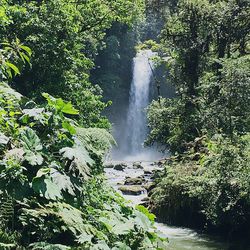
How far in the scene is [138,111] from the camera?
45.4 m

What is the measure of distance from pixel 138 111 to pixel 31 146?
4223cm

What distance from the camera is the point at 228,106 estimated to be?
15023 millimetres

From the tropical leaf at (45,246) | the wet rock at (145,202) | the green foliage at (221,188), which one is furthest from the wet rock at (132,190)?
the tropical leaf at (45,246)

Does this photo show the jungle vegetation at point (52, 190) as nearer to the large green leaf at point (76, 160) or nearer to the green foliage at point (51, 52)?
the large green leaf at point (76, 160)

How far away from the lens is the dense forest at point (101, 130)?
3100 mm

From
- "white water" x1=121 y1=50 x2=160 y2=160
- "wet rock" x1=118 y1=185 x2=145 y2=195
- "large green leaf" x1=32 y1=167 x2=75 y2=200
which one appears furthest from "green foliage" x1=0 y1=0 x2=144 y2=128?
"white water" x1=121 y1=50 x2=160 y2=160

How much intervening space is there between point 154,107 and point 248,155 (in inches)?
451

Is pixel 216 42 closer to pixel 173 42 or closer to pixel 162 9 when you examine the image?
pixel 173 42

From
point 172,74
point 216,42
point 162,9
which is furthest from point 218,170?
point 162,9

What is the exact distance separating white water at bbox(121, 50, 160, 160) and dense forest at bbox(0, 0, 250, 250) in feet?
63.8

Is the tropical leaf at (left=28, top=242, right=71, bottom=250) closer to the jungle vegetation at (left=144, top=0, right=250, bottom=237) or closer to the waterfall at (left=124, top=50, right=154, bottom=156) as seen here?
the jungle vegetation at (left=144, top=0, right=250, bottom=237)

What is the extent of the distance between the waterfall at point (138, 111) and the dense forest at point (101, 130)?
19454 millimetres

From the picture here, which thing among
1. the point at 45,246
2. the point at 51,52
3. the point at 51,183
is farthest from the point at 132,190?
the point at 45,246

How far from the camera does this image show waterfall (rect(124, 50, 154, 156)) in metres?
45.3
